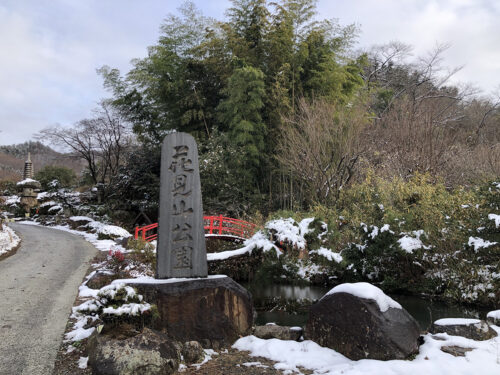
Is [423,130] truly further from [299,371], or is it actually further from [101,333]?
[101,333]

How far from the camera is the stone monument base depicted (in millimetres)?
3668

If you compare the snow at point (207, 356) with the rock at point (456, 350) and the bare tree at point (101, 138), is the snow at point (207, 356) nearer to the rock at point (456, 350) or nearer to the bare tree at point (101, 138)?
the rock at point (456, 350)

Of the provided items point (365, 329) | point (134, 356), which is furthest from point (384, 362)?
point (134, 356)

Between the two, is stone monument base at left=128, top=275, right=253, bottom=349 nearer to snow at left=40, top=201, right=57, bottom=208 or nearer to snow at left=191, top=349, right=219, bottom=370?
snow at left=191, top=349, right=219, bottom=370

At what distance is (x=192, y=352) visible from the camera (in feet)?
11.1

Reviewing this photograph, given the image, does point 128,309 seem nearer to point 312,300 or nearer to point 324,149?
point 312,300

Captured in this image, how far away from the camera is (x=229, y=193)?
12.5 metres

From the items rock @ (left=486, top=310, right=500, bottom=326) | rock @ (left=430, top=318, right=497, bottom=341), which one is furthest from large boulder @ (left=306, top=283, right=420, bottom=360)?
rock @ (left=486, top=310, right=500, bottom=326)

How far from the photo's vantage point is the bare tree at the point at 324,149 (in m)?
11.0

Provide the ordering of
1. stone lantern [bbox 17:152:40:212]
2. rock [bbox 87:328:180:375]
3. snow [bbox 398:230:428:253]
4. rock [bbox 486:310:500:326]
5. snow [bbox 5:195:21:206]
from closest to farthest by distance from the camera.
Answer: rock [bbox 87:328:180:375] < rock [bbox 486:310:500:326] < snow [bbox 398:230:428:253] < stone lantern [bbox 17:152:40:212] < snow [bbox 5:195:21:206]

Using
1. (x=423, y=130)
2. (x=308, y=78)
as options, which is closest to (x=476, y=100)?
(x=423, y=130)

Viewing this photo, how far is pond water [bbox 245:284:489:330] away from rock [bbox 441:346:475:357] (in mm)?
1932

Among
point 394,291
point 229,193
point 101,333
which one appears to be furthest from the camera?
point 229,193

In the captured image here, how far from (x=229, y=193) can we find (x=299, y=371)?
9.42m
